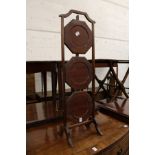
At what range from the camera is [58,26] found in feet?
12.5

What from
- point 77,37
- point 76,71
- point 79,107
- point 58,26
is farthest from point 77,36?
point 58,26

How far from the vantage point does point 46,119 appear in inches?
83.4

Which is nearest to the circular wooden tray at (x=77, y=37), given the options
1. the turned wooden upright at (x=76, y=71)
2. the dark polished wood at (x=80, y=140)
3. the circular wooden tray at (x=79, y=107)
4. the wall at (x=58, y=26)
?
the turned wooden upright at (x=76, y=71)

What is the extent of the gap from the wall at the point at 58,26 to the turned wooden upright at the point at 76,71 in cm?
195

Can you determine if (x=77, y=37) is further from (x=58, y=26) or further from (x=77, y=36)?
(x=58, y=26)

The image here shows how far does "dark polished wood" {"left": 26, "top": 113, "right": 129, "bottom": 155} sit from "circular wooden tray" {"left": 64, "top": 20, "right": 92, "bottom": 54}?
81 centimetres

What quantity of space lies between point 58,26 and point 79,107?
8.09ft

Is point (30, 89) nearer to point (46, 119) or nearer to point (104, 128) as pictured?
point (46, 119)

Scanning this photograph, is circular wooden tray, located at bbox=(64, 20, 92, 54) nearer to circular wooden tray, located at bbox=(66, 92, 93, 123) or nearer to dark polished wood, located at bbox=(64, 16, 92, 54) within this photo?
dark polished wood, located at bbox=(64, 16, 92, 54)

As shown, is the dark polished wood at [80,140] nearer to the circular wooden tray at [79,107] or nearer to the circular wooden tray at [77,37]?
the circular wooden tray at [79,107]
